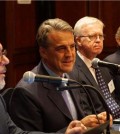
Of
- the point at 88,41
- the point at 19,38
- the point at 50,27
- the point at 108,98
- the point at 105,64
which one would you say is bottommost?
the point at 108,98

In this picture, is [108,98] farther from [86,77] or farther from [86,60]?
[86,60]

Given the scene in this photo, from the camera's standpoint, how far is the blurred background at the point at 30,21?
5.12m

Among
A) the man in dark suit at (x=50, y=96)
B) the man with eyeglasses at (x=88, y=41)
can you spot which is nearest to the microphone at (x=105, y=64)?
the man in dark suit at (x=50, y=96)

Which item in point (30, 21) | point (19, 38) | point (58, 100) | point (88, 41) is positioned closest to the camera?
point (58, 100)

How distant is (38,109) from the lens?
2.48m

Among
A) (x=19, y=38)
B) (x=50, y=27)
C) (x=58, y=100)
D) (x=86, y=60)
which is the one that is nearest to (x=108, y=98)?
(x=86, y=60)

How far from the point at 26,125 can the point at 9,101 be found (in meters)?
0.18

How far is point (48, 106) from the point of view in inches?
99.0

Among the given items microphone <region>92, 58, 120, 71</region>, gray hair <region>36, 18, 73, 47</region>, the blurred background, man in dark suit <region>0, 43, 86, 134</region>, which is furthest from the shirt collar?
the blurred background

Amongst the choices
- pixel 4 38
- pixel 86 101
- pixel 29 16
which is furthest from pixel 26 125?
pixel 29 16

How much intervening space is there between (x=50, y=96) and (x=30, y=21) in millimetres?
3107

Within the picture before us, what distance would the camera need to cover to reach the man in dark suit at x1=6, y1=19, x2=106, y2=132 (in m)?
2.46

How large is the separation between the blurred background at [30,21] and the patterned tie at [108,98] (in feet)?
6.17

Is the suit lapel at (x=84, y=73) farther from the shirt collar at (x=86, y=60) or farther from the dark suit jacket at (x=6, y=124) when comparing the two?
the dark suit jacket at (x=6, y=124)
